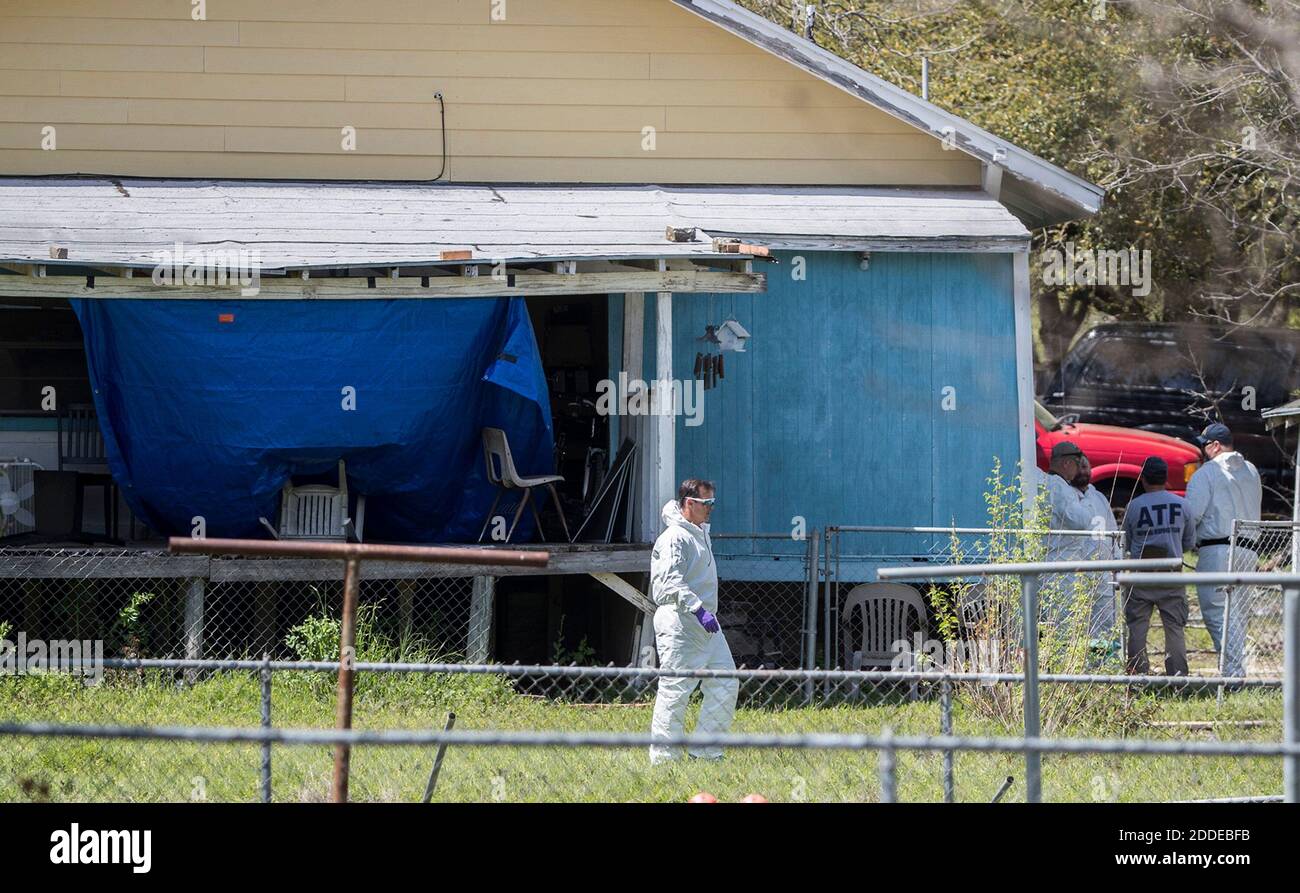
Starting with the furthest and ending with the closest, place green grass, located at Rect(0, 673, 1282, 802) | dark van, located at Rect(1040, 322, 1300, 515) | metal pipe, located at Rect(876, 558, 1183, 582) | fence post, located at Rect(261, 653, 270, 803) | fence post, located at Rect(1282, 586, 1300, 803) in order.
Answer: dark van, located at Rect(1040, 322, 1300, 515), green grass, located at Rect(0, 673, 1282, 802), fence post, located at Rect(261, 653, 270, 803), metal pipe, located at Rect(876, 558, 1183, 582), fence post, located at Rect(1282, 586, 1300, 803)

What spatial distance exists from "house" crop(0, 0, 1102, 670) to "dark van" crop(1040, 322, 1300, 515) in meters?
6.33

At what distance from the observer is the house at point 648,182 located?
1164 cm

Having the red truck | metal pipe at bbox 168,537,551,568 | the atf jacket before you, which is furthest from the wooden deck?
the red truck

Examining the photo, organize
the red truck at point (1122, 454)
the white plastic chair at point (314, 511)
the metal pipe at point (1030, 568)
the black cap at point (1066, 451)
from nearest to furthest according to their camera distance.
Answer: the metal pipe at point (1030, 568) → the white plastic chair at point (314, 511) → the black cap at point (1066, 451) → the red truck at point (1122, 454)

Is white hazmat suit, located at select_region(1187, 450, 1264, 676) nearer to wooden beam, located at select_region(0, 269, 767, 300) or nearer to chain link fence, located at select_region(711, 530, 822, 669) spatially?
chain link fence, located at select_region(711, 530, 822, 669)

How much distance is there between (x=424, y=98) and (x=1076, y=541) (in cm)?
624

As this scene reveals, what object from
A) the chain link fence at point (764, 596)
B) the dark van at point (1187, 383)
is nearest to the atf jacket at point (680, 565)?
the chain link fence at point (764, 596)

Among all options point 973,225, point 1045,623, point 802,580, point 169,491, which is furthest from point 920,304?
point 169,491

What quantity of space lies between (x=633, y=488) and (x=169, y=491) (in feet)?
11.0

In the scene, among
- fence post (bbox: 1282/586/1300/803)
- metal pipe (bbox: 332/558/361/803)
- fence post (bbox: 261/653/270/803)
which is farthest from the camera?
fence post (bbox: 261/653/270/803)

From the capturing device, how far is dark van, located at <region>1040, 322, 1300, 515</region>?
59.7 feet

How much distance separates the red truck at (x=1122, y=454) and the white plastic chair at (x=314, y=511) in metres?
8.40

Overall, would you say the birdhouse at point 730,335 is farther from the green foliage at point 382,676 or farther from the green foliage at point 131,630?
the green foliage at point 131,630
